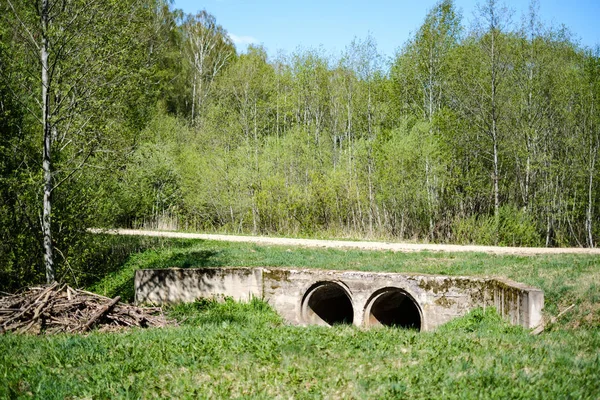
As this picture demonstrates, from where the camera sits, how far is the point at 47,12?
40.0 feet

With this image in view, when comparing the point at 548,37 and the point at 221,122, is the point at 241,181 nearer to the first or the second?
the point at 221,122

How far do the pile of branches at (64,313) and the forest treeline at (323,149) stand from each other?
160cm

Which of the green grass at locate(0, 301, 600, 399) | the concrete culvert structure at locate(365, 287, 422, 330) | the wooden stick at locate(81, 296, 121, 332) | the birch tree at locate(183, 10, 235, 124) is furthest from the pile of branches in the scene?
the birch tree at locate(183, 10, 235, 124)

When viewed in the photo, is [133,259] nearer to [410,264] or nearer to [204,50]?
[410,264]

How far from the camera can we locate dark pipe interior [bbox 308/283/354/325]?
14.0m

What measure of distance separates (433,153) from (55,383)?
1707 cm

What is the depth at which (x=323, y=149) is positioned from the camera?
27594 mm

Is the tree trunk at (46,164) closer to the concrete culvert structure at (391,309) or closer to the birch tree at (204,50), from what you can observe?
the concrete culvert structure at (391,309)

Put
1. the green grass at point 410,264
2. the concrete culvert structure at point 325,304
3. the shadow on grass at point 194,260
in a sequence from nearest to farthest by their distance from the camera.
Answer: the green grass at point 410,264 < the concrete culvert structure at point 325,304 < the shadow on grass at point 194,260

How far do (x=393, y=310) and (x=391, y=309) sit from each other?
171 mm

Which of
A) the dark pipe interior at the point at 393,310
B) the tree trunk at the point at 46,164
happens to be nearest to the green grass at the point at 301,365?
the tree trunk at the point at 46,164

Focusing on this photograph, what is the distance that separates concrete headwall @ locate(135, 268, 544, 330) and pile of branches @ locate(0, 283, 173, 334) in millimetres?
3320

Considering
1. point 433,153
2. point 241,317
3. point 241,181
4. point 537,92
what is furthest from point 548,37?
point 241,317

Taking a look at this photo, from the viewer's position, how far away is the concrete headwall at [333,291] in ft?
39.7
